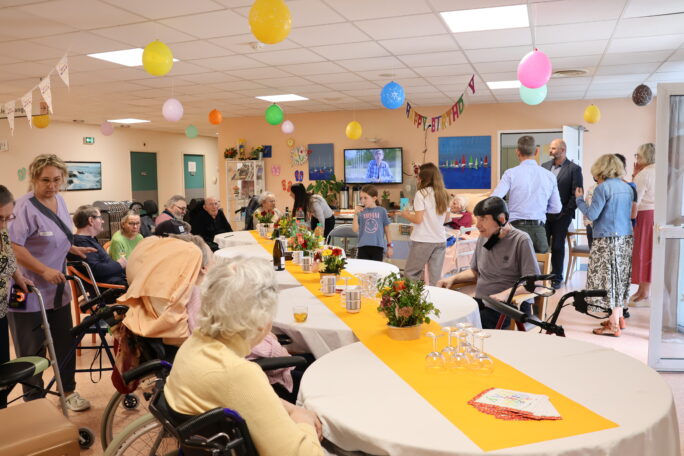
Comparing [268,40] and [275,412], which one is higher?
[268,40]

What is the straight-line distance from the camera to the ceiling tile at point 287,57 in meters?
5.91

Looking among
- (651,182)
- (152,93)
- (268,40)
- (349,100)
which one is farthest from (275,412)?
(349,100)

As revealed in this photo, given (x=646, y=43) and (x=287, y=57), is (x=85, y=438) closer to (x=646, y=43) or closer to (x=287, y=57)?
(x=287, y=57)

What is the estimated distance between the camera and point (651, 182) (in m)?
5.87

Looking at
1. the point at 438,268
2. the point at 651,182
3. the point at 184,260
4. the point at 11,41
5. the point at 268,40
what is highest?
the point at 11,41

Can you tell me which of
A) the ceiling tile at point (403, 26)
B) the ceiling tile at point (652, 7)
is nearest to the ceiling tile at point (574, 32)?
the ceiling tile at point (652, 7)

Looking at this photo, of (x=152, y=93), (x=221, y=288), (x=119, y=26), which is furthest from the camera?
(x=152, y=93)

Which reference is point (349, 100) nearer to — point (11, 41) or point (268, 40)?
point (11, 41)

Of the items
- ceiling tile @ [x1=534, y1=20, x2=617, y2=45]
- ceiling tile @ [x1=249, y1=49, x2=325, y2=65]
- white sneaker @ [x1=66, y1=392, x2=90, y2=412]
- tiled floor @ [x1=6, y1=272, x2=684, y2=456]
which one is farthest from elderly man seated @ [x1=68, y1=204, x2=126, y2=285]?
ceiling tile @ [x1=534, y1=20, x2=617, y2=45]

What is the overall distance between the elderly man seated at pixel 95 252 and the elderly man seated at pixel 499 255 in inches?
113

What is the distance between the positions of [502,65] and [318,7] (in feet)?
10.6

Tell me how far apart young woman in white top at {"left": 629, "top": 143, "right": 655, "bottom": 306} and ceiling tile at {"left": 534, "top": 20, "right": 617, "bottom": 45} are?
1.33m

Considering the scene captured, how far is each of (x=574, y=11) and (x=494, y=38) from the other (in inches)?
38.7

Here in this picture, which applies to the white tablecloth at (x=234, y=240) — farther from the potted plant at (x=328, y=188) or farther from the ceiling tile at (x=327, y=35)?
the potted plant at (x=328, y=188)
